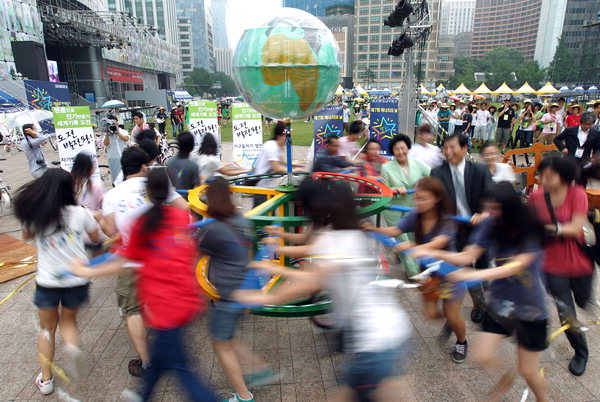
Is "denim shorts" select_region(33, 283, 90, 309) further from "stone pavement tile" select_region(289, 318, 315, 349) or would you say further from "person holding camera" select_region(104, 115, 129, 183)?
"person holding camera" select_region(104, 115, 129, 183)

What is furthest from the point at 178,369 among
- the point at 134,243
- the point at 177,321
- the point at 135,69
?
the point at 135,69

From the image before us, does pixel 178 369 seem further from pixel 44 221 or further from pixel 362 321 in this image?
pixel 44 221

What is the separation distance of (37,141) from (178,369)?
6.52 metres

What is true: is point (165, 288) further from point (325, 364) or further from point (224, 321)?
point (325, 364)

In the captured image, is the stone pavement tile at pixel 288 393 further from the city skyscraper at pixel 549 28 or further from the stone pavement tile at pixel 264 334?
the city skyscraper at pixel 549 28

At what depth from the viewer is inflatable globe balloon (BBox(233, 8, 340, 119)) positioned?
3.80 m

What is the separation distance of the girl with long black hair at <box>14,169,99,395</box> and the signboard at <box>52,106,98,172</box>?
6.05 m

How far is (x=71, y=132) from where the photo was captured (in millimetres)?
8594

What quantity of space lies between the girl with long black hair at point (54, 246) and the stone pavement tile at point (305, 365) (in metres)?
1.76

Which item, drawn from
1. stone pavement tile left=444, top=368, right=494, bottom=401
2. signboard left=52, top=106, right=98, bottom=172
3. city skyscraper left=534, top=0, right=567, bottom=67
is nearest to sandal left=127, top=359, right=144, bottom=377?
stone pavement tile left=444, top=368, right=494, bottom=401

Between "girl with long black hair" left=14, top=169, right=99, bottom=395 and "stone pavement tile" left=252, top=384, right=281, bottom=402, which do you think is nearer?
"girl with long black hair" left=14, top=169, right=99, bottom=395

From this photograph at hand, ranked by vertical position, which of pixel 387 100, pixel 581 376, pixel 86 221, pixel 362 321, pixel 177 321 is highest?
pixel 387 100

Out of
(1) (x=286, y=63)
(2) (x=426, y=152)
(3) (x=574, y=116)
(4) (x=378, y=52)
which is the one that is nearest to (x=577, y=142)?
(2) (x=426, y=152)

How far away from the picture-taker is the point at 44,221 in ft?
9.12
